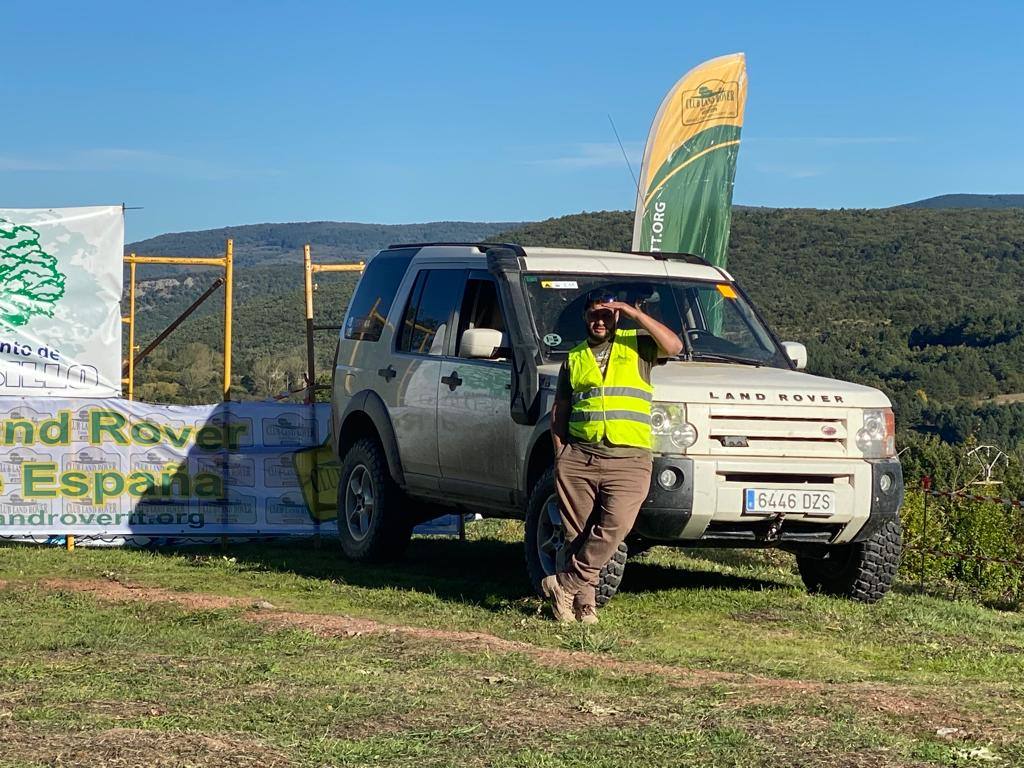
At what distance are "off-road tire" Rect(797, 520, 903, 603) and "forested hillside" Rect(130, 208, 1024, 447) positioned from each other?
35.7 metres

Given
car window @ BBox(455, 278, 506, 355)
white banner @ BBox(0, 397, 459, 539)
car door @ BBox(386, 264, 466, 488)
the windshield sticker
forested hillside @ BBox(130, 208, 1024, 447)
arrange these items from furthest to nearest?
forested hillside @ BBox(130, 208, 1024, 447), white banner @ BBox(0, 397, 459, 539), car door @ BBox(386, 264, 466, 488), car window @ BBox(455, 278, 506, 355), the windshield sticker

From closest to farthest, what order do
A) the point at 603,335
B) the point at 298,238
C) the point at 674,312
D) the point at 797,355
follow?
the point at 603,335, the point at 674,312, the point at 797,355, the point at 298,238

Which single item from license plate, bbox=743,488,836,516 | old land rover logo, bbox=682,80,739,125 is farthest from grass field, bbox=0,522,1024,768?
old land rover logo, bbox=682,80,739,125

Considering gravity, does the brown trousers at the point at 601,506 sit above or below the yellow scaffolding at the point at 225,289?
below

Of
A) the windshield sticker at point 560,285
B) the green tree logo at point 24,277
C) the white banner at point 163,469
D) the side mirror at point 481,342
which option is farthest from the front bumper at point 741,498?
the green tree logo at point 24,277

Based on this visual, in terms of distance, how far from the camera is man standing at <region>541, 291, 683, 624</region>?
862 cm

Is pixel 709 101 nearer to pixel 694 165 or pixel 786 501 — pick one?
pixel 694 165

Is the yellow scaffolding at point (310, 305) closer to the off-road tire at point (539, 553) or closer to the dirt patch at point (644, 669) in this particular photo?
the dirt patch at point (644, 669)

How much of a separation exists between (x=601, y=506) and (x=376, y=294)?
389 cm

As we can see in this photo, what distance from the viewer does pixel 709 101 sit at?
15.1 metres

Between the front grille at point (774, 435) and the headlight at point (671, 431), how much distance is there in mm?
134

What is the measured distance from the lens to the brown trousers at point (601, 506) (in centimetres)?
862

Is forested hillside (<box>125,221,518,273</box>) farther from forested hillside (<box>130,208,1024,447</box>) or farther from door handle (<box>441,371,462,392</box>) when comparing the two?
door handle (<box>441,371,462,392</box>)

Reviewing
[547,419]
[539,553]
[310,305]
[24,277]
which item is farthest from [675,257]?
[24,277]
